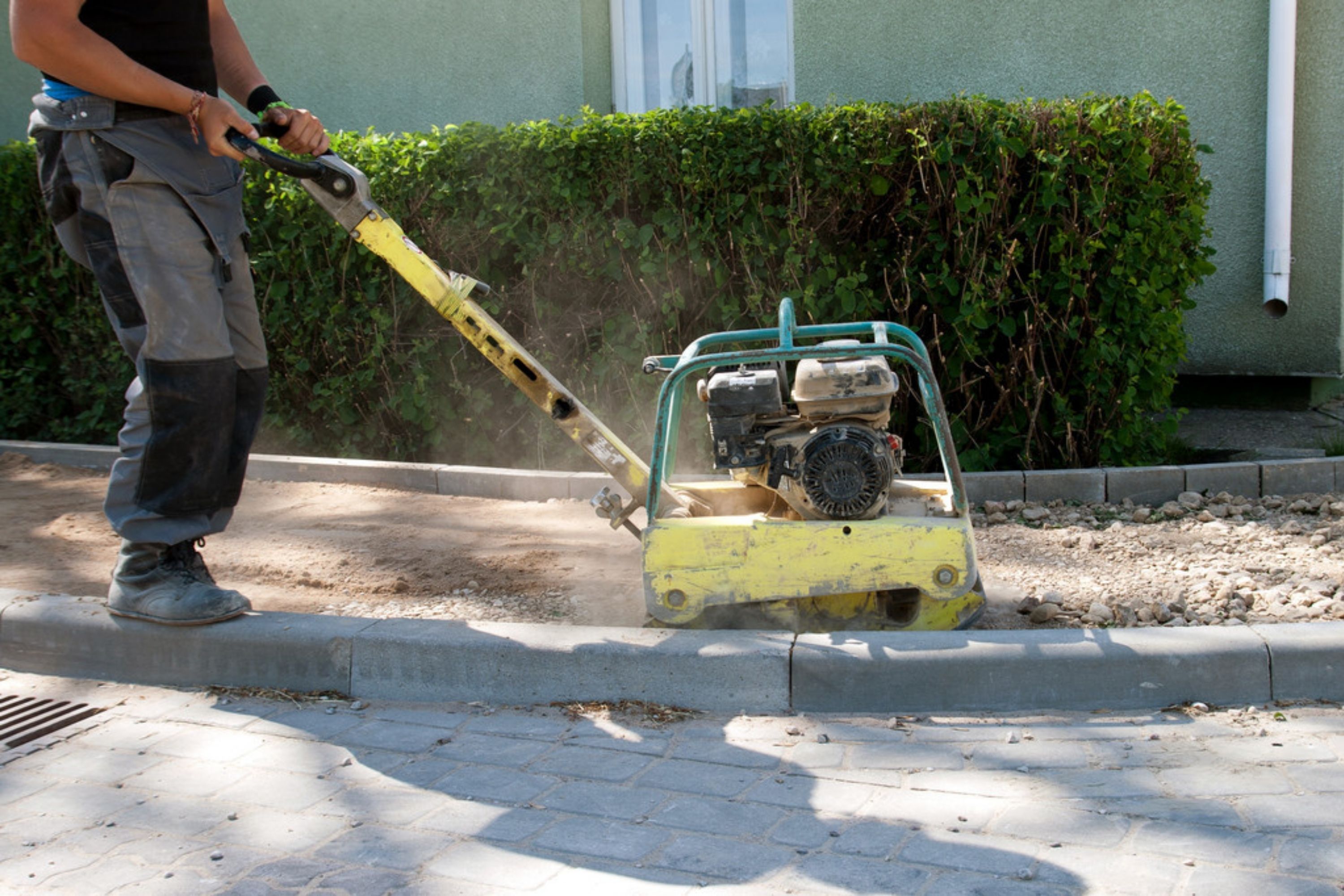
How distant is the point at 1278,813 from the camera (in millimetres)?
2531

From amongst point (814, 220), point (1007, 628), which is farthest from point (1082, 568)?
point (814, 220)

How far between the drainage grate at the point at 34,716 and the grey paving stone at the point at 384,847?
1226 millimetres

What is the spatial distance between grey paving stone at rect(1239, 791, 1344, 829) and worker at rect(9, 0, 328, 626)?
2886 mm

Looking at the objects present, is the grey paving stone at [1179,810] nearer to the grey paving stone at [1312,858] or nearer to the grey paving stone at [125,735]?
the grey paving stone at [1312,858]

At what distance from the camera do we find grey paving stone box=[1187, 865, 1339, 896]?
221 cm

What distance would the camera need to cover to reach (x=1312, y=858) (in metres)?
2.33

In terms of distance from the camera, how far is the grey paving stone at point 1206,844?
235 cm

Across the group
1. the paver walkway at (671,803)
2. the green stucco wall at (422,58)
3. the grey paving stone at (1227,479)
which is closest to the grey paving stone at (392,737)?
the paver walkway at (671,803)

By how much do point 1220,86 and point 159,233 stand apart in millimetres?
6113

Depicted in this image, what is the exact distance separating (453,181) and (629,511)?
2.68 m

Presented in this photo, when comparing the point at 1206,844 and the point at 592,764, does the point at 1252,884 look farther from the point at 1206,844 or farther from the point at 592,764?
the point at 592,764

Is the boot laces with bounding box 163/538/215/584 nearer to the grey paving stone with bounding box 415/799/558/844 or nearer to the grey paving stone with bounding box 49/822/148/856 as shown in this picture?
the grey paving stone with bounding box 49/822/148/856

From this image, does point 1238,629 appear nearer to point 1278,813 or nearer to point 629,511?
point 1278,813

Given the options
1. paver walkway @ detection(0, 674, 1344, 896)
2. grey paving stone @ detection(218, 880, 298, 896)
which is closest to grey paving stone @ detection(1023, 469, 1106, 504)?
paver walkway @ detection(0, 674, 1344, 896)
